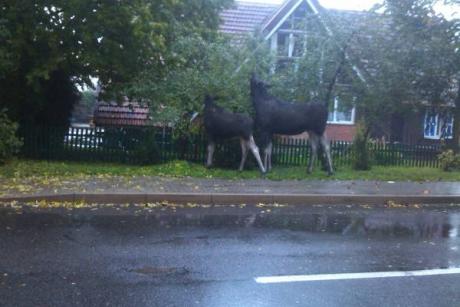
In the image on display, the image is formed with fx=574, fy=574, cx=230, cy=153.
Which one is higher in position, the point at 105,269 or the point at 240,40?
the point at 240,40

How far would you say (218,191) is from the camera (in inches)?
449

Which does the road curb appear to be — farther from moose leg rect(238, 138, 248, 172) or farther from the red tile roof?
the red tile roof

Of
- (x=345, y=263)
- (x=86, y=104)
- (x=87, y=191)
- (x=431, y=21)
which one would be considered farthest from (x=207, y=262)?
(x=86, y=104)

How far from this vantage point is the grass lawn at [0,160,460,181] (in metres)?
13.1

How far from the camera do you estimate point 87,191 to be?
10734 mm

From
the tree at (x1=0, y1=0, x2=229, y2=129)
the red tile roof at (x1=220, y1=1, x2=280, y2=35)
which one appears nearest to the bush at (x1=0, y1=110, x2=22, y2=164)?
the tree at (x1=0, y1=0, x2=229, y2=129)

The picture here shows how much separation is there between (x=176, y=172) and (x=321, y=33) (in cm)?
575

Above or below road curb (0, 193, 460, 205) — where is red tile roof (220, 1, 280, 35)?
above

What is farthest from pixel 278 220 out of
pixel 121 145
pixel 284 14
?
pixel 284 14

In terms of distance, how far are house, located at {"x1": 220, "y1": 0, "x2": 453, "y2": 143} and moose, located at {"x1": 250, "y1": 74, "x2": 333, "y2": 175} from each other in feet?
7.93

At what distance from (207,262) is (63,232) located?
2.38 meters

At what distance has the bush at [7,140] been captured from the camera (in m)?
14.1

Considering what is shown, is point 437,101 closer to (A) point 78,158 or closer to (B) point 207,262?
(A) point 78,158

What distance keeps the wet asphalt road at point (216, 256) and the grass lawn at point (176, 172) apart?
11.7 ft
